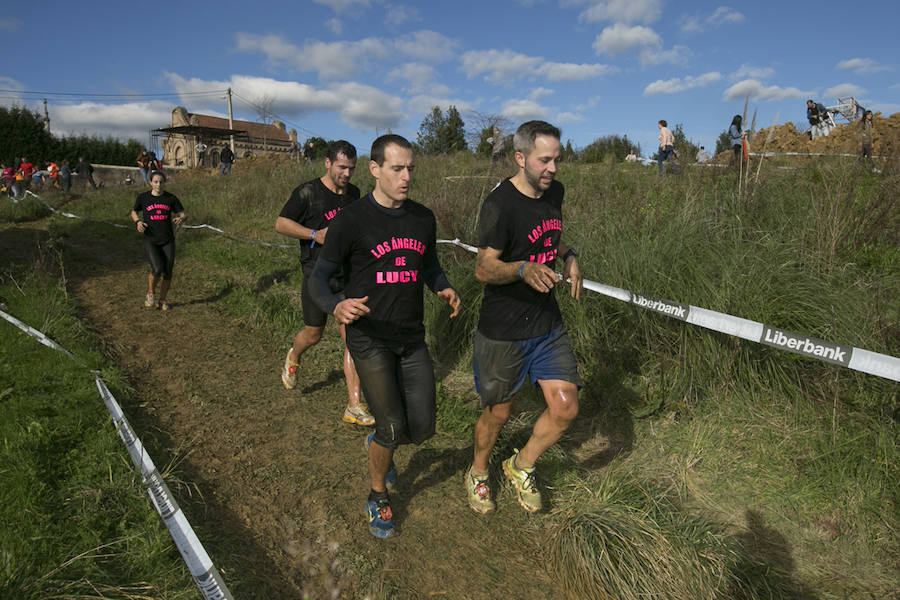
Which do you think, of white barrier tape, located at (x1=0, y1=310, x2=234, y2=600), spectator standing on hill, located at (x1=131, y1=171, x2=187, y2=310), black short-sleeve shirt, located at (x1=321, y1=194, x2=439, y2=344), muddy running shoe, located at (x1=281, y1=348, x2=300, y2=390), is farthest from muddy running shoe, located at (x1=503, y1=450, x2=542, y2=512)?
spectator standing on hill, located at (x1=131, y1=171, x2=187, y2=310)

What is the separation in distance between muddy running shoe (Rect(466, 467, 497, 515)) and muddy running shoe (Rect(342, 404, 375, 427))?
130 centimetres

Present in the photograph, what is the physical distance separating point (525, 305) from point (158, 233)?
6.43 m

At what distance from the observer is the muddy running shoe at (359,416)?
4.57m

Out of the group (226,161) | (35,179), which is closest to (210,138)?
(35,179)

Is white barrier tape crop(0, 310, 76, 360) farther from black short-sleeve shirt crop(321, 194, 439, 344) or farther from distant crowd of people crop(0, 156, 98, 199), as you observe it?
distant crowd of people crop(0, 156, 98, 199)

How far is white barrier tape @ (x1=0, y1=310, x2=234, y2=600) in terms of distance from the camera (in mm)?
2316

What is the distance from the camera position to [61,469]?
337 centimetres

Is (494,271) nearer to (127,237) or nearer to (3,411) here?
(3,411)

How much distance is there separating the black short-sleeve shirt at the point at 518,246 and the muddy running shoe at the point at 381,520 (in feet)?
3.77

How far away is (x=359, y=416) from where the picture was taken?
15.1 feet

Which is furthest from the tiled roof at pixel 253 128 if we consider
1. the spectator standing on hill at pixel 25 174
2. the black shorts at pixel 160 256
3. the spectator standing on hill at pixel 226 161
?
the black shorts at pixel 160 256

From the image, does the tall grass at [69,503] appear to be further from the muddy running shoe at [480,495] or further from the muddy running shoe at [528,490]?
the muddy running shoe at [528,490]

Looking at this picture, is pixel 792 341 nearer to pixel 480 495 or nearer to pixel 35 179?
pixel 480 495

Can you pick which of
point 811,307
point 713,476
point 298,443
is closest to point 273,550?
point 298,443
